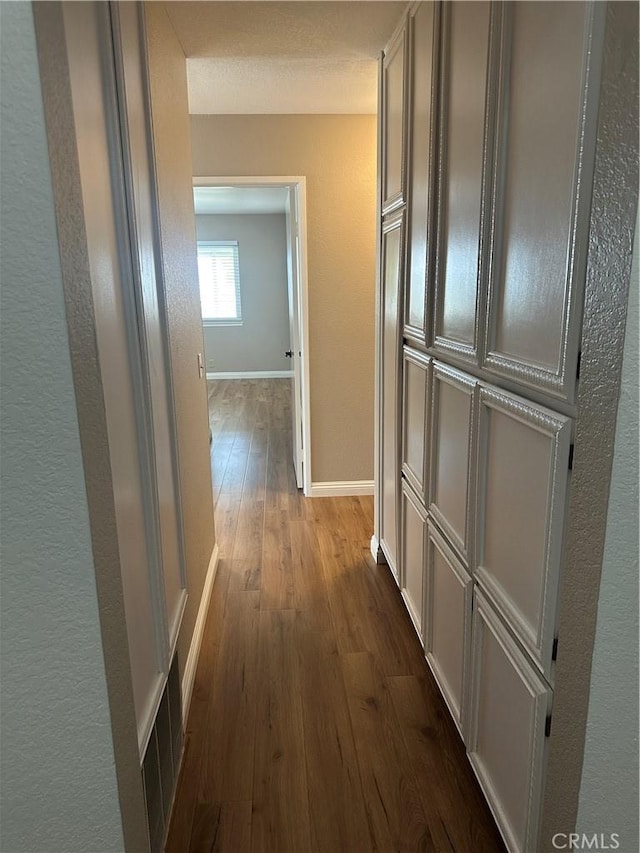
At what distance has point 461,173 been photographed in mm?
1698

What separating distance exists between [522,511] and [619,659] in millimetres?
415

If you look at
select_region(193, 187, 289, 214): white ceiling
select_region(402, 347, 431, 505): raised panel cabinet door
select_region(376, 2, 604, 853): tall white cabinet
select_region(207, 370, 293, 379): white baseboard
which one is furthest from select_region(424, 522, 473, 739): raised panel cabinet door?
select_region(207, 370, 293, 379): white baseboard

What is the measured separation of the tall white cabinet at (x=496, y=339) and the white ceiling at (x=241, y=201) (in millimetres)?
4576

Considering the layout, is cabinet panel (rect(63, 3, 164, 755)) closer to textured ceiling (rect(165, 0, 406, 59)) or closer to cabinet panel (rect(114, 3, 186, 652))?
cabinet panel (rect(114, 3, 186, 652))

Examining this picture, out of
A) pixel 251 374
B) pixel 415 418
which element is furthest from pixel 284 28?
pixel 251 374

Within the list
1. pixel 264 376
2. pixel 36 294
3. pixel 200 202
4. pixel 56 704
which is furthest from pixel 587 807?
pixel 264 376

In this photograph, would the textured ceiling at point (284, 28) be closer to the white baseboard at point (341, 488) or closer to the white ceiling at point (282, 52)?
the white ceiling at point (282, 52)

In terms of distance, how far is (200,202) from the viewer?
24.7ft

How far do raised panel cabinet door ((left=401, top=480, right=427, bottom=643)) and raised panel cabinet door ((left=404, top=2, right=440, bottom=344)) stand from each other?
2.14ft

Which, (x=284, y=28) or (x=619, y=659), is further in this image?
(x=284, y=28)

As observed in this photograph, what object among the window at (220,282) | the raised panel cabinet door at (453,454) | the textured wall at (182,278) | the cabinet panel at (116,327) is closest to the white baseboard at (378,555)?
the textured wall at (182,278)

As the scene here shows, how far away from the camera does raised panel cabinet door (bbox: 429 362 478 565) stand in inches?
66.8

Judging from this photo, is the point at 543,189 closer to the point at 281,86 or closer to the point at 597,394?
the point at 597,394

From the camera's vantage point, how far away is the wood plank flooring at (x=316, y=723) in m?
1.66
